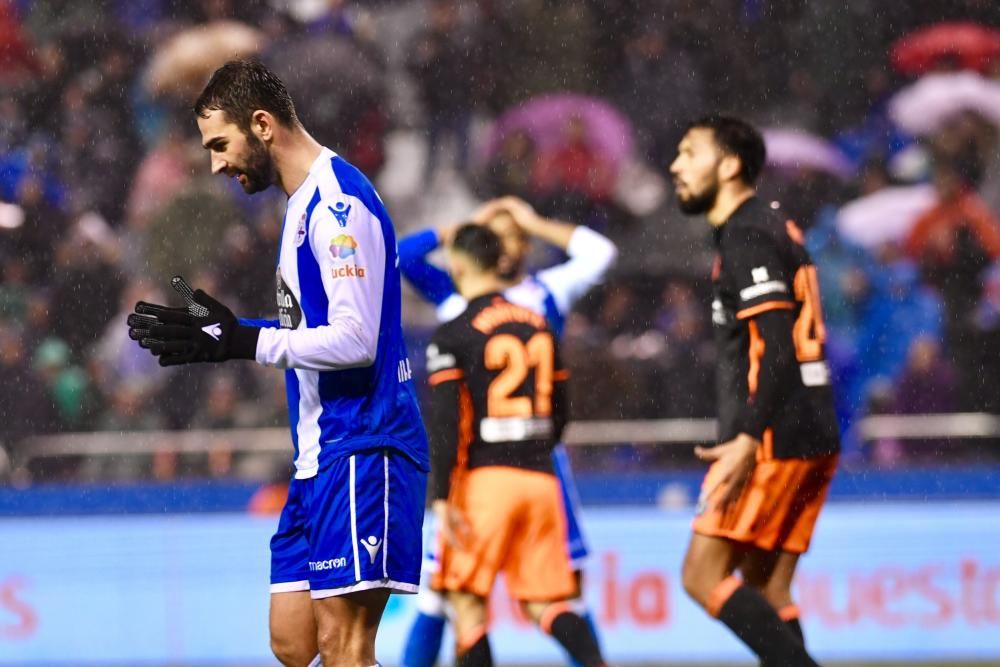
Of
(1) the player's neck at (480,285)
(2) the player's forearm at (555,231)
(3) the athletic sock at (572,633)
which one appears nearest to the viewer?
(3) the athletic sock at (572,633)

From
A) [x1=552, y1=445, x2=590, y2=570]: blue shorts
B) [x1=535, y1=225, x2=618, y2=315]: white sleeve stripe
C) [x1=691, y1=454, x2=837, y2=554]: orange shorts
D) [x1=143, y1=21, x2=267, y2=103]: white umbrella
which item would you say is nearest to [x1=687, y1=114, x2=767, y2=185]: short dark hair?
[x1=691, y1=454, x2=837, y2=554]: orange shorts

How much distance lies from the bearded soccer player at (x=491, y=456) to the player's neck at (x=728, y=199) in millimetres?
1141

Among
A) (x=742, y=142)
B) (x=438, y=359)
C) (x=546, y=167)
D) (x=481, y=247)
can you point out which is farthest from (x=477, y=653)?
(x=546, y=167)

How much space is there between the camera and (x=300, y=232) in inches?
172

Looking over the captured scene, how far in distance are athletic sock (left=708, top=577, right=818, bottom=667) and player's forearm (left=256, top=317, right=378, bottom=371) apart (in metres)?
1.91

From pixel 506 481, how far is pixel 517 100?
594cm

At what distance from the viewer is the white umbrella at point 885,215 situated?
37.3 feet

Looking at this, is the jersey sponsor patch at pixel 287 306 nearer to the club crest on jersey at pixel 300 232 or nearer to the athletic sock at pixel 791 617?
the club crest on jersey at pixel 300 232

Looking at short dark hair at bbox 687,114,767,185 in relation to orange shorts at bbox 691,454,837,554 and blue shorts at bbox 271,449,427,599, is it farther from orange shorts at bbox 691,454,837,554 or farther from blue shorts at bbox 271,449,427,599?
blue shorts at bbox 271,449,427,599

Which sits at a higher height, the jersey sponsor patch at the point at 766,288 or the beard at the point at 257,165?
the beard at the point at 257,165

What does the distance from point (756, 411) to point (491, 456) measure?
1.59 metres

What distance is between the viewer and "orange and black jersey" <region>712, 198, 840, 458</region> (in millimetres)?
5660

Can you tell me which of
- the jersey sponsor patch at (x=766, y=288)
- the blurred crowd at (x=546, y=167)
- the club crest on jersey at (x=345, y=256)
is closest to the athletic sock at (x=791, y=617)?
the jersey sponsor patch at (x=766, y=288)

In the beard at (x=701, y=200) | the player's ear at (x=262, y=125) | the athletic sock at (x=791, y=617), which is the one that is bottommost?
the athletic sock at (x=791, y=617)
